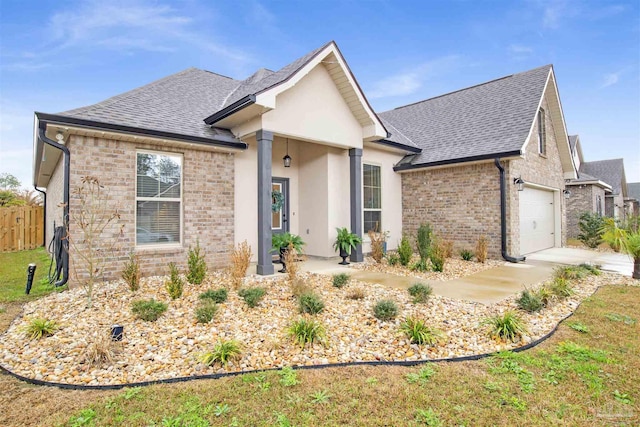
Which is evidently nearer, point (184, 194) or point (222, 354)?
point (222, 354)

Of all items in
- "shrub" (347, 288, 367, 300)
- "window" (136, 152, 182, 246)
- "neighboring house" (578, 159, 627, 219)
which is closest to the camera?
"shrub" (347, 288, 367, 300)

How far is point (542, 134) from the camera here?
12.0 metres

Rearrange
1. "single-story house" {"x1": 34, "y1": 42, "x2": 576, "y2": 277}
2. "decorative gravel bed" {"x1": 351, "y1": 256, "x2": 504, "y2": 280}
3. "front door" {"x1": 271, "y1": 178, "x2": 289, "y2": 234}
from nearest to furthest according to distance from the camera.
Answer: "single-story house" {"x1": 34, "y1": 42, "x2": 576, "y2": 277} → "decorative gravel bed" {"x1": 351, "y1": 256, "x2": 504, "y2": 280} → "front door" {"x1": 271, "y1": 178, "x2": 289, "y2": 234}

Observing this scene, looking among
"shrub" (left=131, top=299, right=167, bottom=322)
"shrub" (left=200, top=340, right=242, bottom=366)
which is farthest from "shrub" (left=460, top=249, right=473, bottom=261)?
"shrub" (left=131, top=299, right=167, bottom=322)

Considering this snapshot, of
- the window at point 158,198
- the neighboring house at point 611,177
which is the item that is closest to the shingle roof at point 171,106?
the window at point 158,198

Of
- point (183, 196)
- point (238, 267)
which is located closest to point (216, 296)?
point (238, 267)

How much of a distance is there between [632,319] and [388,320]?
3.53 metres

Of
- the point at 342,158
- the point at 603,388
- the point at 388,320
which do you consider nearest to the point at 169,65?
the point at 342,158

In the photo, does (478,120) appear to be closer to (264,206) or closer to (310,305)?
(264,206)

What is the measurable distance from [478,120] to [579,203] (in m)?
11.1

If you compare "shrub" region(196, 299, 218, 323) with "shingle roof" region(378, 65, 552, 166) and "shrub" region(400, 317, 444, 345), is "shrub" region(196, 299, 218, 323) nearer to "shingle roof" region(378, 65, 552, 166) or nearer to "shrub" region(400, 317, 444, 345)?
"shrub" region(400, 317, 444, 345)

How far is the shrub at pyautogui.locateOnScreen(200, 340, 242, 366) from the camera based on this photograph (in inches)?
127

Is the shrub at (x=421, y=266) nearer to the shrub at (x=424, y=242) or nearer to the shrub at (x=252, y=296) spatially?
the shrub at (x=424, y=242)

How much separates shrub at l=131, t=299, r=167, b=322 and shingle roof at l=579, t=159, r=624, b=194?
27.7 metres
